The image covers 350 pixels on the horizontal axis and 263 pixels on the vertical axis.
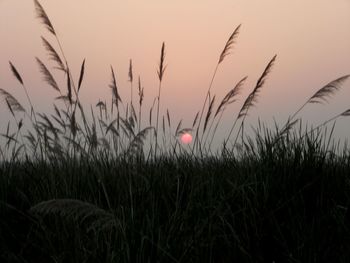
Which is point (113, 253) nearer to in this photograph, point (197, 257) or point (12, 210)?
point (197, 257)

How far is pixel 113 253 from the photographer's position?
87.4 inches

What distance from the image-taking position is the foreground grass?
2439mm

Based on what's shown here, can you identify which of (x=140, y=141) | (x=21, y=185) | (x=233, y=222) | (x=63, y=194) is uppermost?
(x=140, y=141)

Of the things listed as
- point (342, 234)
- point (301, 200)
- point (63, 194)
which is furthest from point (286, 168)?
point (63, 194)

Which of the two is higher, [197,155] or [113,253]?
[197,155]

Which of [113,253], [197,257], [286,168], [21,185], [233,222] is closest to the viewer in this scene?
[113,253]

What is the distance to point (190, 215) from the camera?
8.77 ft

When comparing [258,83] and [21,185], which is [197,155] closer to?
[258,83]

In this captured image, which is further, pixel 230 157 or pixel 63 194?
pixel 230 157

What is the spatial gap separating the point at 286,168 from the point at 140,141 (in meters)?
1.34

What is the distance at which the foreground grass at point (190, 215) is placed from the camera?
2.44 m

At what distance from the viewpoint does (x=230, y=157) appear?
13.9 feet

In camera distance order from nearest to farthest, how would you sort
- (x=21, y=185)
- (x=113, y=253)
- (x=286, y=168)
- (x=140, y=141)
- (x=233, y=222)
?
1. (x=113, y=253)
2. (x=233, y=222)
3. (x=286, y=168)
4. (x=21, y=185)
5. (x=140, y=141)

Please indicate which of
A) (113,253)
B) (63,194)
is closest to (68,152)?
(63,194)
